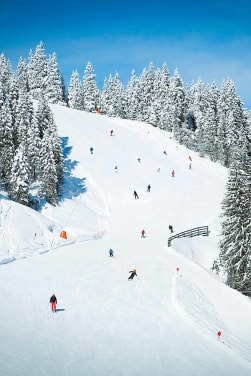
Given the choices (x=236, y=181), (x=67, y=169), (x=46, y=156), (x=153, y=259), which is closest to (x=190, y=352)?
(x=153, y=259)

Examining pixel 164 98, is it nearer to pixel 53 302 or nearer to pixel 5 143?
pixel 5 143

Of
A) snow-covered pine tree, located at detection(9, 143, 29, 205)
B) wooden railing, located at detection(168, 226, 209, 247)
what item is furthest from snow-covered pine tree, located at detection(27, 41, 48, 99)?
wooden railing, located at detection(168, 226, 209, 247)

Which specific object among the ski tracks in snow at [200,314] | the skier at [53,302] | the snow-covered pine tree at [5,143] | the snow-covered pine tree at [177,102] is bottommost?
the ski tracks in snow at [200,314]

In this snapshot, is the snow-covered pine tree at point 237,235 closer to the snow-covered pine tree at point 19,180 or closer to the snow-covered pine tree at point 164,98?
the snow-covered pine tree at point 19,180

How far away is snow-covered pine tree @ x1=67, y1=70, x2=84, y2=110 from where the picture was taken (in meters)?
90.2

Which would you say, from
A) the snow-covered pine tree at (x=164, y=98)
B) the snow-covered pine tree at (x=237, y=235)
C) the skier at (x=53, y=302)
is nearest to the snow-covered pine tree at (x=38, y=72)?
the snow-covered pine tree at (x=164, y=98)

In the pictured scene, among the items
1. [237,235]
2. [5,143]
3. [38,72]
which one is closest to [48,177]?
[5,143]

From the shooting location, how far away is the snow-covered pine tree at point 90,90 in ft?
292

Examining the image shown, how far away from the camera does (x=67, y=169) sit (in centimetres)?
5616

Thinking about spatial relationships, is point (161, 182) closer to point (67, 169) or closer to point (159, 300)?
point (67, 169)

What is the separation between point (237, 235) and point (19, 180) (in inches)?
959

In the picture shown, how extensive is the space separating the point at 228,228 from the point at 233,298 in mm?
7125

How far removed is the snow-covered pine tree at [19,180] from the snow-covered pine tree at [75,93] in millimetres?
52098

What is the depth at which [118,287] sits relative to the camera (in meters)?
22.9
